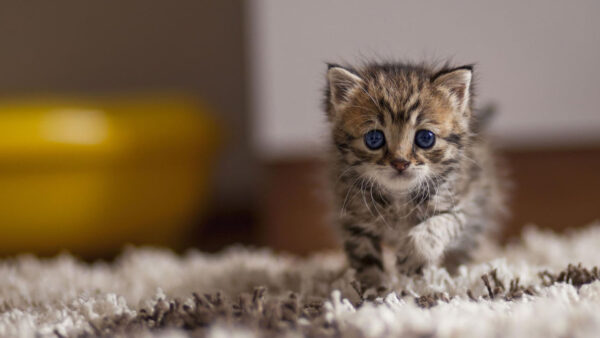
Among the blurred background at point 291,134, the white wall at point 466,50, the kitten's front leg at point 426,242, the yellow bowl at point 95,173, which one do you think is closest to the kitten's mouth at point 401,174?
the kitten's front leg at point 426,242

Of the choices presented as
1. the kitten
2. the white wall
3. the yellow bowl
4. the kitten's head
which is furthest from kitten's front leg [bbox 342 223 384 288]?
the yellow bowl

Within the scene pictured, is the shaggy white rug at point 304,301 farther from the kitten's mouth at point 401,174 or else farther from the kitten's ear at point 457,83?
the kitten's ear at point 457,83

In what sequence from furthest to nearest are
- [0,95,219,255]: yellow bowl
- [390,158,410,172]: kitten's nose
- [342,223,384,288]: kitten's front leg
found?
[0,95,219,255]: yellow bowl
[342,223,384,288]: kitten's front leg
[390,158,410,172]: kitten's nose

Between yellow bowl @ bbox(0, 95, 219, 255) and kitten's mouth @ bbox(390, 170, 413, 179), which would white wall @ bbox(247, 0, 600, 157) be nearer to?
yellow bowl @ bbox(0, 95, 219, 255)

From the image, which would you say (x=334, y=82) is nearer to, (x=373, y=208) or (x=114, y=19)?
(x=373, y=208)

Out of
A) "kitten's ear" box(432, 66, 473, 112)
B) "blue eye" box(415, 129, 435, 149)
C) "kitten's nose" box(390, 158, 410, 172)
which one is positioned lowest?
"kitten's nose" box(390, 158, 410, 172)

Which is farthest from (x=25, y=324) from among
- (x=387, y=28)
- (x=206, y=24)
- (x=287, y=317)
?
(x=206, y=24)
